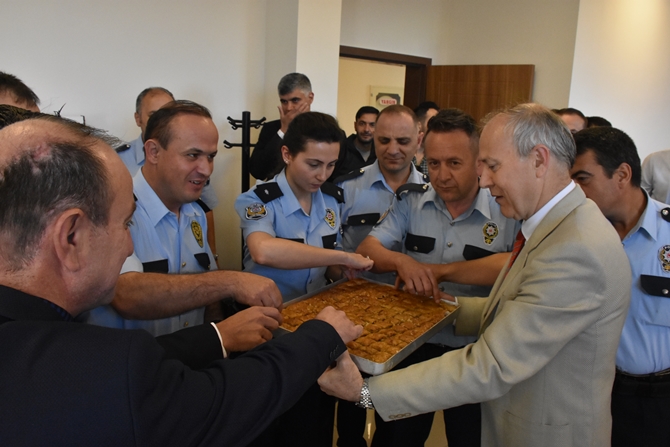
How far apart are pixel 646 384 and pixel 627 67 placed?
607 centimetres

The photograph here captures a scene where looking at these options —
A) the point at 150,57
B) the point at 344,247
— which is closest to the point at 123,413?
the point at 344,247

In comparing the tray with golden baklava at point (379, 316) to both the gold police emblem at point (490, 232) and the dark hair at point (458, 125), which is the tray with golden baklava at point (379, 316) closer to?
the gold police emblem at point (490, 232)

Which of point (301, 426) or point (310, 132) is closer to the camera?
point (301, 426)

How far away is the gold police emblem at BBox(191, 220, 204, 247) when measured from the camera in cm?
194

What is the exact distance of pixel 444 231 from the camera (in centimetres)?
221

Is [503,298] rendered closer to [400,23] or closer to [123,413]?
[123,413]

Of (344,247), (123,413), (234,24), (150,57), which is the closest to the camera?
(123,413)

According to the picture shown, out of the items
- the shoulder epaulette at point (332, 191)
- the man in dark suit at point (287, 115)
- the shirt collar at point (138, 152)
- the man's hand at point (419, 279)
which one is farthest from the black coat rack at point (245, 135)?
the man's hand at point (419, 279)

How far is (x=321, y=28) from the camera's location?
436cm

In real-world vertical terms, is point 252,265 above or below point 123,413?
below

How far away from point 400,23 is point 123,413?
6.25 m

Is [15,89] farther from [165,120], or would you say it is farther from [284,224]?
[284,224]

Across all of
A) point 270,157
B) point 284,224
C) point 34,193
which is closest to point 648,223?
point 284,224

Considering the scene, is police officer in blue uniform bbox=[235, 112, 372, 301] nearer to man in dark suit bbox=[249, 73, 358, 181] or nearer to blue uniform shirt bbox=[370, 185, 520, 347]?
Result: blue uniform shirt bbox=[370, 185, 520, 347]
